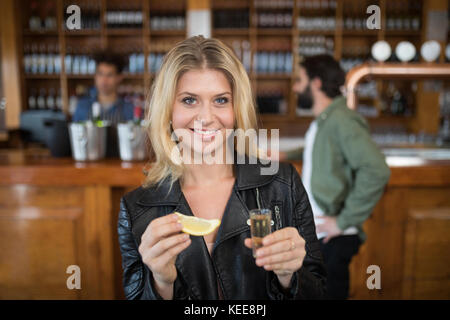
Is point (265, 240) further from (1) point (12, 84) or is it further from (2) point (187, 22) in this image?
(1) point (12, 84)

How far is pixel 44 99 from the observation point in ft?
16.5

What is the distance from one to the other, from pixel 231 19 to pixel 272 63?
675mm

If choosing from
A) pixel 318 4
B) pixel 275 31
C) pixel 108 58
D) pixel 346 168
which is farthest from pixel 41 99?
pixel 346 168

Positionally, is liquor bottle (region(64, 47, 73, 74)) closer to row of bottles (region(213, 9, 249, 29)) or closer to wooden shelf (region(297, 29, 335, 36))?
row of bottles (region(213, 9, 249, 29))

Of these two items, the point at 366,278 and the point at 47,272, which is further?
the point at 366,278

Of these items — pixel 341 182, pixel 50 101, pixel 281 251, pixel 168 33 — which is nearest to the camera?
pixel 281 251

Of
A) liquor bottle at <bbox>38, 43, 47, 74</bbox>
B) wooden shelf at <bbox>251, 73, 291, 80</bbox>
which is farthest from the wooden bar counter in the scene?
liquor bottle at <bbox>38, 43, 47, 74</bbox>

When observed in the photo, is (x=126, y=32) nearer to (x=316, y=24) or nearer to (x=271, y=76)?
(x=271, y=76)

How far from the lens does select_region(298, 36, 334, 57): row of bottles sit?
4676 millimetres

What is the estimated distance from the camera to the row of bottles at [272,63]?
473cm

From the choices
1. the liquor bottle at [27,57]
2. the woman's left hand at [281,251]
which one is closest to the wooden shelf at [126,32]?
the liquor bottle at [27,57]

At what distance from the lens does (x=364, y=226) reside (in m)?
2.25
